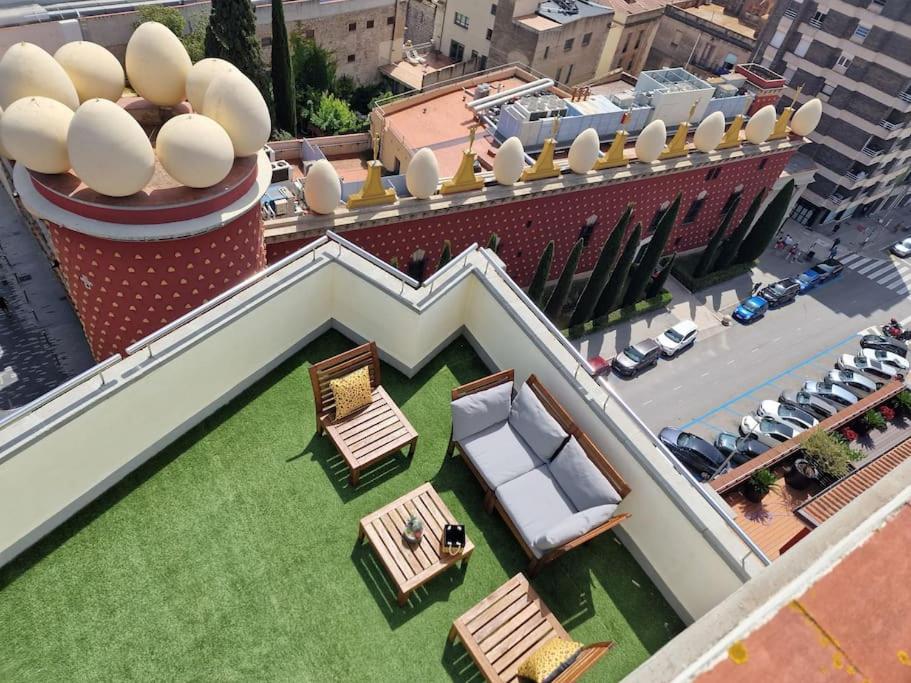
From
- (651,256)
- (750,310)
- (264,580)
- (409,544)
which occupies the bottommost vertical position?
(750,310)

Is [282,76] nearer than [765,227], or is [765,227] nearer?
[282,76]

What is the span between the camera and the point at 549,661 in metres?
8.32

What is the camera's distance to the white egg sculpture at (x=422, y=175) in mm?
21453

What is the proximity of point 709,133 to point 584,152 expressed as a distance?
8.15 metres

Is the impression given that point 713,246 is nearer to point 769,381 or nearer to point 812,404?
point 769,381

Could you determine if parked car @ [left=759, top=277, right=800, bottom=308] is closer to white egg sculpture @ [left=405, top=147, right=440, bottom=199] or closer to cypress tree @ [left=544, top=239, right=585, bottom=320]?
cypress tree @ [left=544, top=239, right=585, bottom=320]

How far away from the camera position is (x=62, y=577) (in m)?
9.05

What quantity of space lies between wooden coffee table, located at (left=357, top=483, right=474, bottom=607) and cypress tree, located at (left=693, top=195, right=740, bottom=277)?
3125cm

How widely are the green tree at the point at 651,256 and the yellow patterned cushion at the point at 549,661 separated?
26.7m

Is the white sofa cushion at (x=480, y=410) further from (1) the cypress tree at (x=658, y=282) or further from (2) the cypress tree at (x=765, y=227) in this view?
(2) the cypress tree at (x=765, y=227)

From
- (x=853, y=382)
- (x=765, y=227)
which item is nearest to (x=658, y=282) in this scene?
(x=765, y=227)

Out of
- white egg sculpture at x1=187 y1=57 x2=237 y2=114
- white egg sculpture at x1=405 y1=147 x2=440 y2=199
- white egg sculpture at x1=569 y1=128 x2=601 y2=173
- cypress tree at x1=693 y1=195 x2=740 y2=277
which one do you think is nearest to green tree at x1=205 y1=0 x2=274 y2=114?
white egg sculpture at x1=405 y1=147 x2=440 y2=199

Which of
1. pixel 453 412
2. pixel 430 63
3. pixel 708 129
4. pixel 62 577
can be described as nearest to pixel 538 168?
pixel 708 129

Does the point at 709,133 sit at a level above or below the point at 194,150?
below
